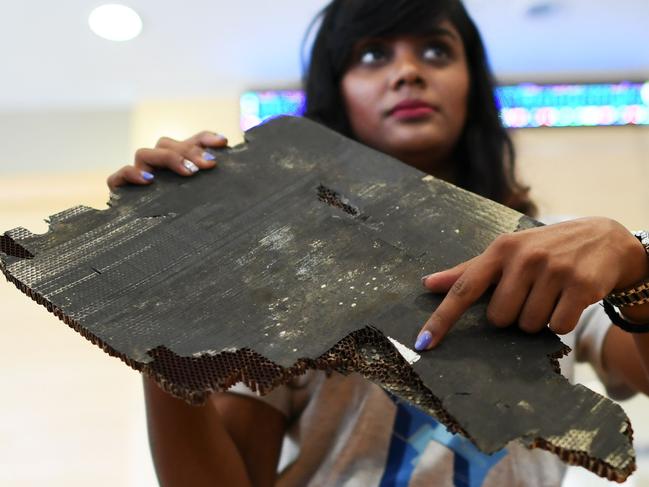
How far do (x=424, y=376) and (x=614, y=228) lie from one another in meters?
0.22

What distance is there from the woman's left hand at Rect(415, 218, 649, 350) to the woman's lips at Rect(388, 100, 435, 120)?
0.46m

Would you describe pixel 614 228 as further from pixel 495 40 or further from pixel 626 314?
pixel 495 40

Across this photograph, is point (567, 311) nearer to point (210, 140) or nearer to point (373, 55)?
point (210, 140)

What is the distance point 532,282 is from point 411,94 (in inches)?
20.5

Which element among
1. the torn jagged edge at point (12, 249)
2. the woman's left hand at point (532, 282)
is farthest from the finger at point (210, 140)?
the woman's left hand at point (532, 282)

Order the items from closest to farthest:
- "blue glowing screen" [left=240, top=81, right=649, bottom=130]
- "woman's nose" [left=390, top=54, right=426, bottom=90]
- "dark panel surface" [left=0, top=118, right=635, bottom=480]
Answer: "dark panel surface" [left=0, top=118, right=635, bottom=480] < "woman's nose" [left=390, top=54, right=426, bottom=90] < "blue glowing screen" [left=240, top=81, right=649, bottom=130]

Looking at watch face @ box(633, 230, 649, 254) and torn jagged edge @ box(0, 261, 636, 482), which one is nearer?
torn jagged edge @ box(0, 261, 636, 482)

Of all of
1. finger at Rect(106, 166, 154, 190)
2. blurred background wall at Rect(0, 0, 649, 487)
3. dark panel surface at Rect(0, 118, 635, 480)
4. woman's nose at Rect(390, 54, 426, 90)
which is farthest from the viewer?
blurred background wall at Rect(0, 0, 649, 487)

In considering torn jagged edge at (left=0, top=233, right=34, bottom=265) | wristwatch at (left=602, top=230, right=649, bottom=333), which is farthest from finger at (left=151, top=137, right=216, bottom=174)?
wristwatch at (left=602, top=230, right=649, bottom=333)

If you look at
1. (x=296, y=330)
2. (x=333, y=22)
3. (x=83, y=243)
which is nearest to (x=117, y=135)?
(x=333, y=22)

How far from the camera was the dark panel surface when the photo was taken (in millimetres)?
506

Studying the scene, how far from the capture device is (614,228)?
24.1 inches

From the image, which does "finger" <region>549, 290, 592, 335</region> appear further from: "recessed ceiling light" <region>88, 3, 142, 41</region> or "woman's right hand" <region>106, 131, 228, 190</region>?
"recessed ceiling light" <region>88, 3, 142, 41</region>

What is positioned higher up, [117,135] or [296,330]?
[296,330]
